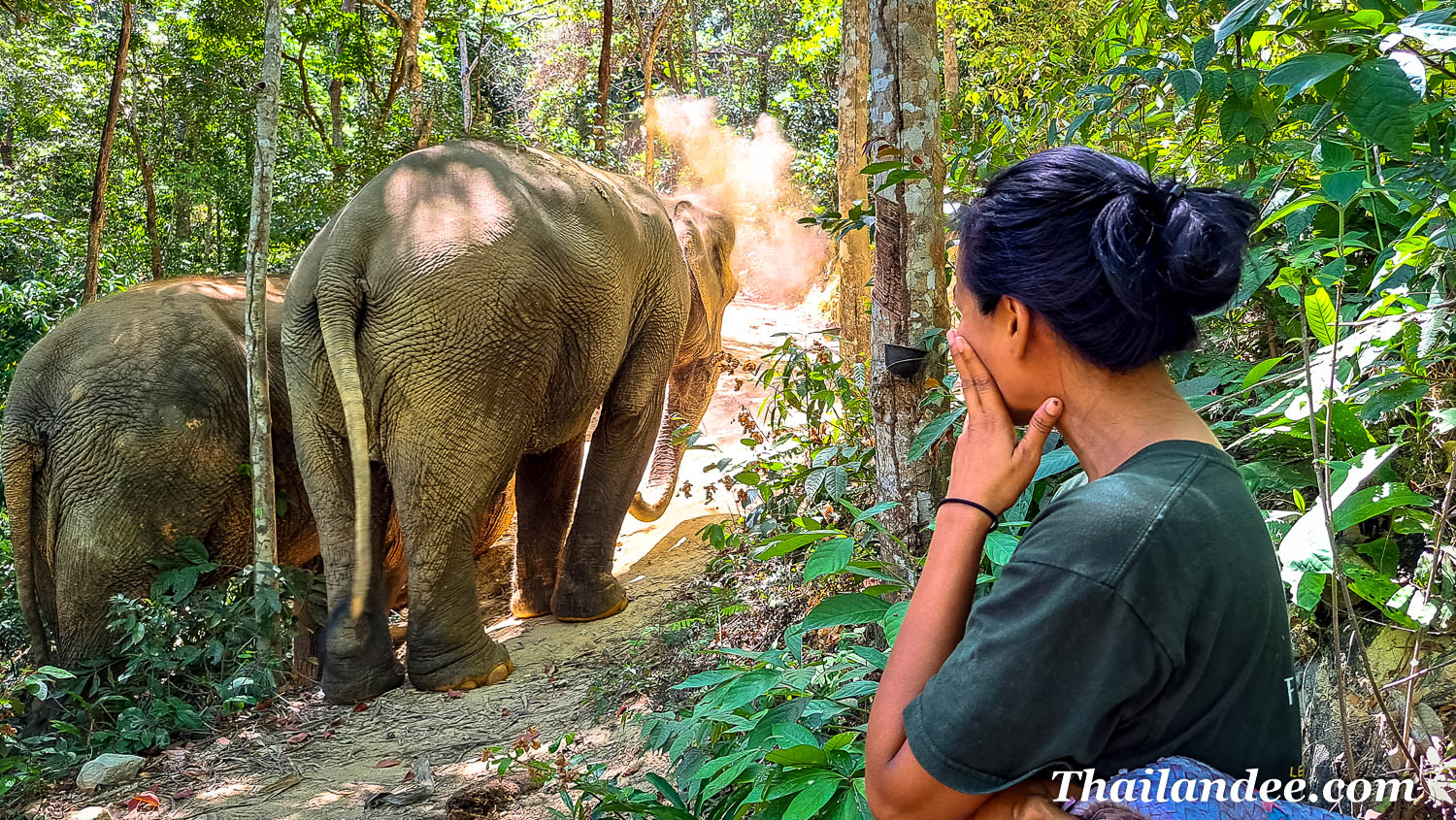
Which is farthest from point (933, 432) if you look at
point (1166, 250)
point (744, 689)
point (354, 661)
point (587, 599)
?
point (587, 599)

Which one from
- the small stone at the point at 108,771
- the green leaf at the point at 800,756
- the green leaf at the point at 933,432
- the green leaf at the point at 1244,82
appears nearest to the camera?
the green leaf at the point at 800,756

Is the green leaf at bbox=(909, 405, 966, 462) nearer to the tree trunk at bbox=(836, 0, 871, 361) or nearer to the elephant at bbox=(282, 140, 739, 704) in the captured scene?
the elephant at bbox=(282, 140, 739, 704)

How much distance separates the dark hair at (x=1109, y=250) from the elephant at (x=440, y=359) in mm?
3988

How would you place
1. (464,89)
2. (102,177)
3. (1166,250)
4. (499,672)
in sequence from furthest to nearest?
(464,89) → (102,177) → (499,672) → (1166,250)

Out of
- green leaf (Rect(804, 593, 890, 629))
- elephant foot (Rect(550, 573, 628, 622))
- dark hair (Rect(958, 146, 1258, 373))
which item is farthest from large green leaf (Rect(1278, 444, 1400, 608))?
elephant foot (Rect(550, 573, 628, 622))

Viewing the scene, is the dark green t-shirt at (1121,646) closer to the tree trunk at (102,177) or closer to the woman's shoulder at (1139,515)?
the woman's shoulder at (1139,515)

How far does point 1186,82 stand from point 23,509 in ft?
18.6

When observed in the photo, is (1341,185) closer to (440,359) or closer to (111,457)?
(440,359)

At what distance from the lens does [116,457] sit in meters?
5.16

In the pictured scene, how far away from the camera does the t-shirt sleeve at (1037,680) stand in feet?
3.82

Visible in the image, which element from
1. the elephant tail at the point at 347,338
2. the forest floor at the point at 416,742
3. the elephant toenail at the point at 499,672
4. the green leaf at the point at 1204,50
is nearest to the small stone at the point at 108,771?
the forest floor at the point at 416,742

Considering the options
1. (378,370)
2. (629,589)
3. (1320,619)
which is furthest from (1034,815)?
(629,589)

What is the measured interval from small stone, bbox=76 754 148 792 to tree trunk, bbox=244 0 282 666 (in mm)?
826

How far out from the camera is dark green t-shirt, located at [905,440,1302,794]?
3.83 ft
